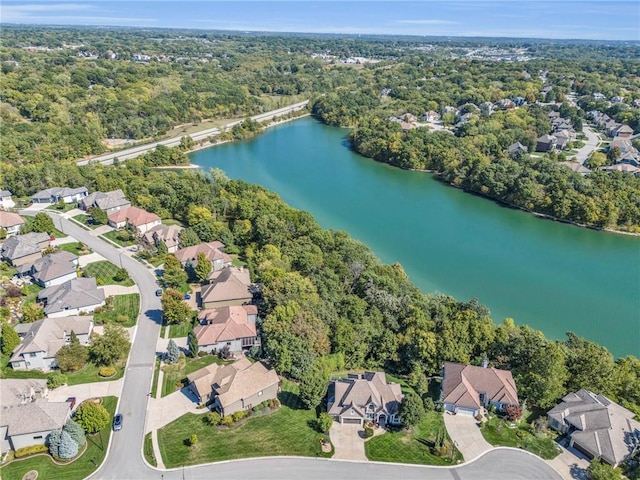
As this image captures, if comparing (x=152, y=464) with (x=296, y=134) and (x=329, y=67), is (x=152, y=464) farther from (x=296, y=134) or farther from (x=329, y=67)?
Result: (x=329, y=67)

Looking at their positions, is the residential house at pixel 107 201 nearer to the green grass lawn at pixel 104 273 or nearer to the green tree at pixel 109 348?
the green grass lawn at pixel 104 273

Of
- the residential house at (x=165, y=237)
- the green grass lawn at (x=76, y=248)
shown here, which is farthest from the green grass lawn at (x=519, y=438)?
the green grass lawn at (x=76, y=248)

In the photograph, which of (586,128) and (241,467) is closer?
(241,467)

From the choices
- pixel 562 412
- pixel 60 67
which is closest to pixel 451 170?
pixel 562 412

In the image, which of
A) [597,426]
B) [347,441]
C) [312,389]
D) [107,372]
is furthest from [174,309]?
[597,426]

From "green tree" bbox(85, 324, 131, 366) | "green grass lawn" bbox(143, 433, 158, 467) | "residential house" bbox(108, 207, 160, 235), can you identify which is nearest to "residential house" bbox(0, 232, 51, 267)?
"residential house" bbox(108, 207, 160, 235)

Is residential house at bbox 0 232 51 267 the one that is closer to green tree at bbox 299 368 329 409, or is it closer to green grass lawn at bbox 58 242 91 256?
green grass lawn at bbox 58 242 91 256

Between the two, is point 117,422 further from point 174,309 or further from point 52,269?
point 52,269
